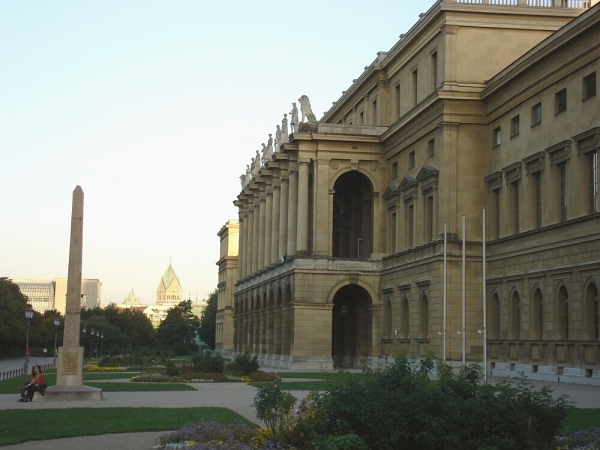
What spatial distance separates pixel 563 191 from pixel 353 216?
113 feet

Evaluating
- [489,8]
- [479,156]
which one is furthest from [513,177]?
[489,8]

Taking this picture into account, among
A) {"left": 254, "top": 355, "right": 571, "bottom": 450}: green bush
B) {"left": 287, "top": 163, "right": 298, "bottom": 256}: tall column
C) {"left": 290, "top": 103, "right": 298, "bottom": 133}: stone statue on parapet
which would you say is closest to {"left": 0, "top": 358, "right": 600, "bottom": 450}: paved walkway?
{"left": 254, "top": 355, "right": 571, "bottom": 450}: green bush

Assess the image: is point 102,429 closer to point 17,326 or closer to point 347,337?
point 347,337

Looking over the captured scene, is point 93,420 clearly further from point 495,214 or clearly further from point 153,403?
point 495,214

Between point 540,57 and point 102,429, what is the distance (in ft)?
119

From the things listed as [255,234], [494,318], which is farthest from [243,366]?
[255,234]

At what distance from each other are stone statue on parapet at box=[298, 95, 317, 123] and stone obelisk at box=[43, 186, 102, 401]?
45251 millimetres

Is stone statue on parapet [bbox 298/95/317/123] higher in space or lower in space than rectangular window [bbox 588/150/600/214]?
higher

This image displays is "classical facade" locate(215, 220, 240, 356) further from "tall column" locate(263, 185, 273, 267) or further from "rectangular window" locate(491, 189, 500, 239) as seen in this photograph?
"rectangular window" locate(491, 189, 500, 239)

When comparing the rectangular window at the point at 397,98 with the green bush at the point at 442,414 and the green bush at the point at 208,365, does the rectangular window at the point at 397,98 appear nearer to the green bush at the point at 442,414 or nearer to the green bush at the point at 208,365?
the green bush at the point at 208,365

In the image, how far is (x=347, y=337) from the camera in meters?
85.1

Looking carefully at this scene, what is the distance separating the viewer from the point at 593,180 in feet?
161

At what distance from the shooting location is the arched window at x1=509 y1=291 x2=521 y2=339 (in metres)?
57.1

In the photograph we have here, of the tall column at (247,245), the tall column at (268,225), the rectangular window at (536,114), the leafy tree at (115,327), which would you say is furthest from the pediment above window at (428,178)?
the leafy tree at (115,327)
